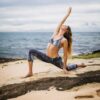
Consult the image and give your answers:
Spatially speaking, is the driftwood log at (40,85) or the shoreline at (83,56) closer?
the driftwood log at (40,85)

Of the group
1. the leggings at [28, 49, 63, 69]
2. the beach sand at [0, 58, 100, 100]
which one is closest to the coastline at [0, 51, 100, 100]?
the beach sand at [0, 58, 100, 100]

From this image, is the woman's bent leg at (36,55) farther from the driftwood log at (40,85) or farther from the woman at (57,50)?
the driftwood log at (40,85)

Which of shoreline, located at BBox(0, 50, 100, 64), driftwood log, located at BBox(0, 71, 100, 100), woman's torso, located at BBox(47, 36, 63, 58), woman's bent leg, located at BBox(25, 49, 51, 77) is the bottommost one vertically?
driftwood log, located at BBox(0, 71, 100, 100)

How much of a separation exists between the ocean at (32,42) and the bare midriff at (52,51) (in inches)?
2.6

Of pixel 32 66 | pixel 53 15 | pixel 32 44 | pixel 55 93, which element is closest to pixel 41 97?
pixel 55 93

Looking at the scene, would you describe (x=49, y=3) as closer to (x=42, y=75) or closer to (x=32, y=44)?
(x=32, y=44)

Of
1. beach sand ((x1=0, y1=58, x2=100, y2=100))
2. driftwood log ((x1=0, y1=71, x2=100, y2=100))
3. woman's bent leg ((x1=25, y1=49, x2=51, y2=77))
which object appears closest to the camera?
beach sand ((x1=0, y1=58, x2=100, y2=100))

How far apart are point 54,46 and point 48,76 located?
308 millimetres

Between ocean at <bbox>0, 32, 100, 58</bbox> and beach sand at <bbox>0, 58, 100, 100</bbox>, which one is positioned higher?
ocean at <bbox>0, 32, 100, 58</bbox>

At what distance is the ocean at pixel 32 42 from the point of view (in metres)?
2.53

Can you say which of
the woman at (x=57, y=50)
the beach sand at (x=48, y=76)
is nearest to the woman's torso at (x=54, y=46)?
the woman at (x=57, y=50)

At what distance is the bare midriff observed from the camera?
2.41 meters

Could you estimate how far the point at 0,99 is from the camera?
2.30m

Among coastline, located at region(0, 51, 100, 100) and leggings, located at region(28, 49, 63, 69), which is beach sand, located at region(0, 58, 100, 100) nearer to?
coastline, located at region(0, 51, 100, 100)
